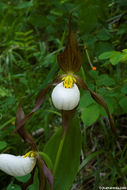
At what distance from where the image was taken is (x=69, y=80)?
1060mm

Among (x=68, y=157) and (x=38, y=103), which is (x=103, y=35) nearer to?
(x=38, y=103)

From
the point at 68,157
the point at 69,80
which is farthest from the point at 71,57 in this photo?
the point at 68,157

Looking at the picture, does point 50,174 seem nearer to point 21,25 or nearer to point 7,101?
point 7,101

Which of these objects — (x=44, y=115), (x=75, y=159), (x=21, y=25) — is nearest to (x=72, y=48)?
(x=75, y=159)

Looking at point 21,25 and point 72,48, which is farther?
point 21,25

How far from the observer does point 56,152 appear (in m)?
1.14

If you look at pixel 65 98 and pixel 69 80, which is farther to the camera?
pixel 69 80

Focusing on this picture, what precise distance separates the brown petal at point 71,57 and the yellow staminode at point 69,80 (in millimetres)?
44

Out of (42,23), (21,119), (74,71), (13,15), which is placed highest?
(13,15)

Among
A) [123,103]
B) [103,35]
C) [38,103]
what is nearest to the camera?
[38,103]

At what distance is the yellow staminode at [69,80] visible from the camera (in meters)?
1.03

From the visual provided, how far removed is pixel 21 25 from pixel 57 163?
163 centimetres

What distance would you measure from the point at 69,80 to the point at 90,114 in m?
0.21

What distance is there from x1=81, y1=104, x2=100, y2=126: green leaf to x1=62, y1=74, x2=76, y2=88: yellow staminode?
17cm
